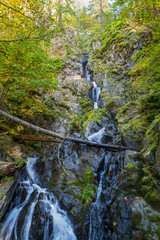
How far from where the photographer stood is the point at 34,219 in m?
4.03

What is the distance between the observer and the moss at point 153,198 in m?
3.58

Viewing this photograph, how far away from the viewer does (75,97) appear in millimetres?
11664

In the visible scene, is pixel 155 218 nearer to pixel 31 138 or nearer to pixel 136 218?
pixel 136 218

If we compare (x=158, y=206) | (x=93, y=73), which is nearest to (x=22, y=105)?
(x=158, y=206)

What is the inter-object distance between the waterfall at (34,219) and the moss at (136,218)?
7.25ft

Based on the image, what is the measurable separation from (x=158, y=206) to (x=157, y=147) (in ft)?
6.23

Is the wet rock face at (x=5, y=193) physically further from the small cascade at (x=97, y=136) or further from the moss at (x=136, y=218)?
the small cascade at (x=97, y=136)


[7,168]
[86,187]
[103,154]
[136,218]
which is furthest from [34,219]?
[103,154]

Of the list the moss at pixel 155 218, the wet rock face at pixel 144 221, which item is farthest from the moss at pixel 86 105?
the moss at pixel 155 218

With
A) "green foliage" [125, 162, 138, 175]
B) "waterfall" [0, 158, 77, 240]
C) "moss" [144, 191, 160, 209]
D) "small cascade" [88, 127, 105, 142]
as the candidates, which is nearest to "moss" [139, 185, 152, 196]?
"moss" [144, 191, 160, 209]

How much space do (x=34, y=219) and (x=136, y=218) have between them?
3.56 meters

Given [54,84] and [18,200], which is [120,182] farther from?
[54,84]

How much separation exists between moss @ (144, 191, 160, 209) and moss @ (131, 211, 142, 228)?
557mm

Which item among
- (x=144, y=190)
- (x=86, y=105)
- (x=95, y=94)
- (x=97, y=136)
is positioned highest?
(x=95, y=94)
